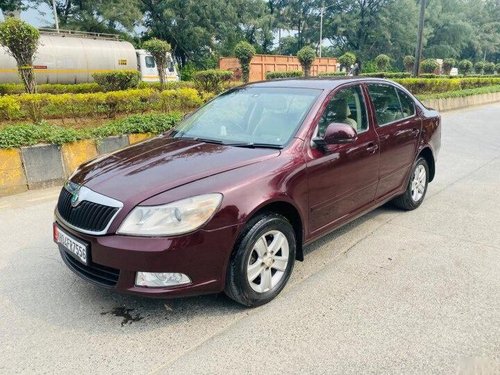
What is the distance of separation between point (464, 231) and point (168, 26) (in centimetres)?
3640

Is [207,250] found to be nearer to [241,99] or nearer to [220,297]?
[220,297]

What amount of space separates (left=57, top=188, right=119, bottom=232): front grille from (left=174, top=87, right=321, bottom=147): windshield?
1.17 meters

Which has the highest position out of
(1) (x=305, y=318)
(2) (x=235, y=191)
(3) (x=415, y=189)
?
(2) (x=235, y=191)

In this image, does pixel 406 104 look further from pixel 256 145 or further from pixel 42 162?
pixel 42 162

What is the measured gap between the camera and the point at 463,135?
34.9ft

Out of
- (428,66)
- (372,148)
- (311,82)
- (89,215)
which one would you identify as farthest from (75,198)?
(428,66)

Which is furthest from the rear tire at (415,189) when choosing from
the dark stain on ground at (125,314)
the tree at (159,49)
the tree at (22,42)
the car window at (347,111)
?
the tree at (159,49)

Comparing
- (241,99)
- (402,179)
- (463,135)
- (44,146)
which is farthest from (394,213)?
(463,135)

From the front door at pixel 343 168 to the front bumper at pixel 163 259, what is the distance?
0.96 meters

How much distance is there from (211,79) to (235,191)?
8843mm

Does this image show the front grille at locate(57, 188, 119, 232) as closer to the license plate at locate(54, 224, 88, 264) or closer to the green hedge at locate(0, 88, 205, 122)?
the license plate at locate(54, 224, 88, 264)

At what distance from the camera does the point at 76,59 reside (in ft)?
68.7

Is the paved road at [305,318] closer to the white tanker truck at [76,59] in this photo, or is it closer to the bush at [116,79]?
the bush at [116,79]

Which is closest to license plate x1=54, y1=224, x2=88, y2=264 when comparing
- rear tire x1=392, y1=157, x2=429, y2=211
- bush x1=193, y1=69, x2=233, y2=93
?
rear tire x1=392, y1=157, x2=429, y2=211
